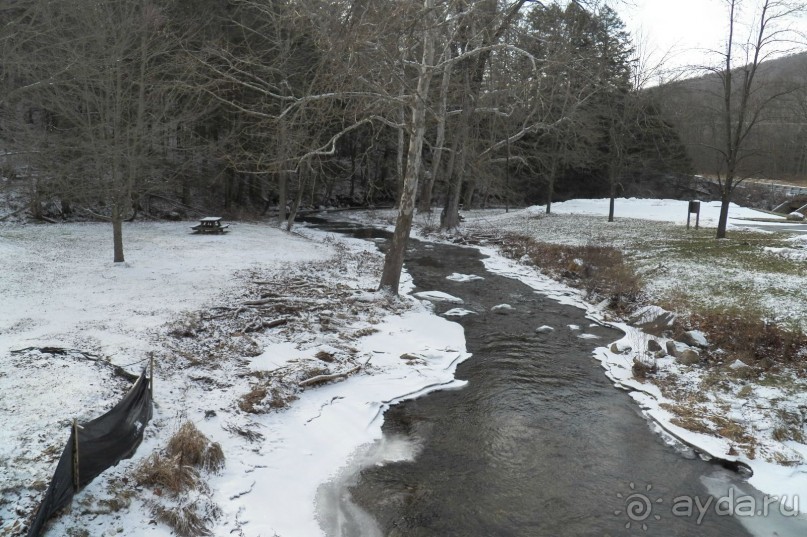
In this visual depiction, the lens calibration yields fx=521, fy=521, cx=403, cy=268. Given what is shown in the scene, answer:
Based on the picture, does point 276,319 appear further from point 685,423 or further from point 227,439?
point 685,423

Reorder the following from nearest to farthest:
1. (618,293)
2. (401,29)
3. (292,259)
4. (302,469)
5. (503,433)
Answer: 1. (302,469)
2. (503,433)
3. (401,29)
4. (618,293)
5. (292,259)

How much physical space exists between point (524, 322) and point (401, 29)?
7.26 metres

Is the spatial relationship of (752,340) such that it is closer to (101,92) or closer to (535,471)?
(535,471)

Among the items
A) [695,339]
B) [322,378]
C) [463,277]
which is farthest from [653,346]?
[463,277]

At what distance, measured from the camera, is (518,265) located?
2067 centimetres

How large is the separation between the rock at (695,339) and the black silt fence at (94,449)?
32.2ft

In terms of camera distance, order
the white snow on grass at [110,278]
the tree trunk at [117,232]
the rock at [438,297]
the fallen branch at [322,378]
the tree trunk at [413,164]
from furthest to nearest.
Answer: the rock at [438,297] → the tree trunk at [117,232] → the tree trunk at [413,164] → the white snow on grass at [110,278] → the fallen branch at [322,378]

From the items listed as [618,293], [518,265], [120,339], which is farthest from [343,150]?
[120,339]

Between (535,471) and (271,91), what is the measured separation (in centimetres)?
2539

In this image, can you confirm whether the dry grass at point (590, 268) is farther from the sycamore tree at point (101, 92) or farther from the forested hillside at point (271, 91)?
the sycamore tree at point (101, 92)

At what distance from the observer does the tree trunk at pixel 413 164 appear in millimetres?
11312

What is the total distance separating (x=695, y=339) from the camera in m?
10.5

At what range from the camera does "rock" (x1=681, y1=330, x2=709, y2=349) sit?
1032 cm

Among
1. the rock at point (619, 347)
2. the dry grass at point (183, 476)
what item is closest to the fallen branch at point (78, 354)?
the dry grass at point (183, 476)
